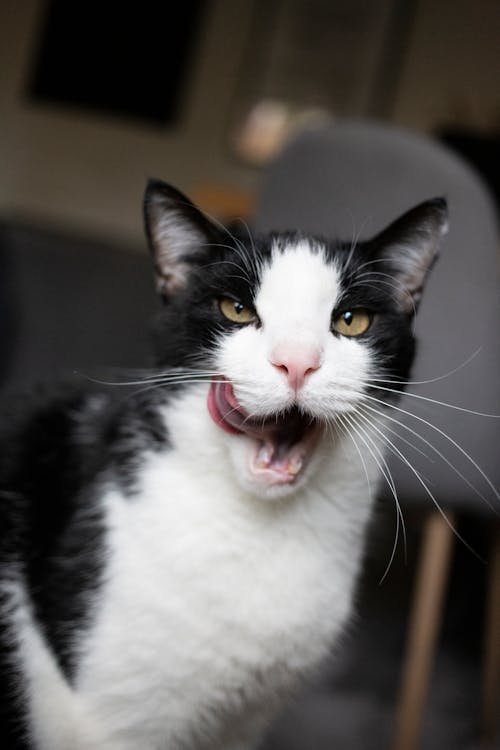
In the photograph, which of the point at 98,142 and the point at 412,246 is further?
the point at 98,142

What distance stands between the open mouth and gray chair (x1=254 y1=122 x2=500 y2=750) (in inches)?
3.2

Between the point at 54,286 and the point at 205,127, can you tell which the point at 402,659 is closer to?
the point at 54,286

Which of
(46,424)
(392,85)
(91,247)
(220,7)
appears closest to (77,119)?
(220,7)

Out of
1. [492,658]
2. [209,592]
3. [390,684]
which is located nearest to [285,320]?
[209,592]

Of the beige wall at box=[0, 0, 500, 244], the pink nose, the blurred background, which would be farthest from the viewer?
the beige wall at box=[0, 0, 500, 244]

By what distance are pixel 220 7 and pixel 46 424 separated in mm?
3189

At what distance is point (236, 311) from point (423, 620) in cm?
50

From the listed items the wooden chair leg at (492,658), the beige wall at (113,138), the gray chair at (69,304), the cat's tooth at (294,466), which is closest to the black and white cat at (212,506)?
the cat's tooth at (294,466)

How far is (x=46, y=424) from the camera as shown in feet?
2.36

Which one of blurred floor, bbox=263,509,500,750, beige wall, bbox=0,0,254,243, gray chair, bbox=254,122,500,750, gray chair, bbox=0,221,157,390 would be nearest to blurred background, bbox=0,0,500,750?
beige wall, bbox=0,0,254,243

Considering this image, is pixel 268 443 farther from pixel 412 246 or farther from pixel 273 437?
pixel 412 246

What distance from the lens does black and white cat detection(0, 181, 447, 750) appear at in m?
0.51

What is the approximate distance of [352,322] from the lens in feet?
1.71

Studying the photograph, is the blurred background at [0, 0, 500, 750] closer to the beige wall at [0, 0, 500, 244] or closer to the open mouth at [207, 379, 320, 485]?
the beige wall at [0, 0, 500, 244]
